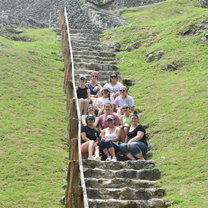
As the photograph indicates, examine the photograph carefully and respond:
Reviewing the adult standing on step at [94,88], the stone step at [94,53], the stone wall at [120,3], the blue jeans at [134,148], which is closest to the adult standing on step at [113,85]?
the adult standing on step at [94,88]

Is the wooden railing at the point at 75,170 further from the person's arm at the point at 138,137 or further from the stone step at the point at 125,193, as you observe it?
the person's arm at the point at 138,137

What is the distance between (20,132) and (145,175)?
13.0ft

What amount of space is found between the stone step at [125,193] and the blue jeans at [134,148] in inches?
68.3

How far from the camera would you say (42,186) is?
10242mm

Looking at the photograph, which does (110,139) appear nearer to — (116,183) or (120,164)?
(120,164)

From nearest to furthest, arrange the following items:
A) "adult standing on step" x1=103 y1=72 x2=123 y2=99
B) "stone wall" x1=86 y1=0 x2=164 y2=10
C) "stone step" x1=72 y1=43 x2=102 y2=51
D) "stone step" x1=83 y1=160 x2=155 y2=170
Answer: "stone step" x1=83 y1=160 x2=155 y2=170, "adult standing on step" x1=103 y1=72 x2=123 y2=99, "stone step" x1=72 y1=43 x2=102 y2=51, "stone wall" x1=86 y1=0 x2=164 y2=10

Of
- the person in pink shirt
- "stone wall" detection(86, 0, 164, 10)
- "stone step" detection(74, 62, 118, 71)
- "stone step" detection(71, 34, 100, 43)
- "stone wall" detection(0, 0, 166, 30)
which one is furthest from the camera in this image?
"stone wall" detection(86, 0, 164, 10)

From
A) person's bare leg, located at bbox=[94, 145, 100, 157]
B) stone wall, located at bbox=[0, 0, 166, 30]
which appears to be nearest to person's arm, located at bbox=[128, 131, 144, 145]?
person's bare leg, located at bbox=[94, 145, 100, 157]

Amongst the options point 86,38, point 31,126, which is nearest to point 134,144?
point 31,126

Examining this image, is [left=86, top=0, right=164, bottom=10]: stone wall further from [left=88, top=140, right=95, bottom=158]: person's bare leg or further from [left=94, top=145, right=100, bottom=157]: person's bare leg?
[left=88, top=140, right=95, bottom=158]: person's bare leg

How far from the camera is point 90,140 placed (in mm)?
11523

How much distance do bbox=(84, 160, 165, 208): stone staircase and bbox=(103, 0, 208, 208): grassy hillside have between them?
263 millimetres

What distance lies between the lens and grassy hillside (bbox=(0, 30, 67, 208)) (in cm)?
1007

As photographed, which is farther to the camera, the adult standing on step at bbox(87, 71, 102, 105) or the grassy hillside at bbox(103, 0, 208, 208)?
the adult standing on step at bbox(87, 71, 102, 105)
